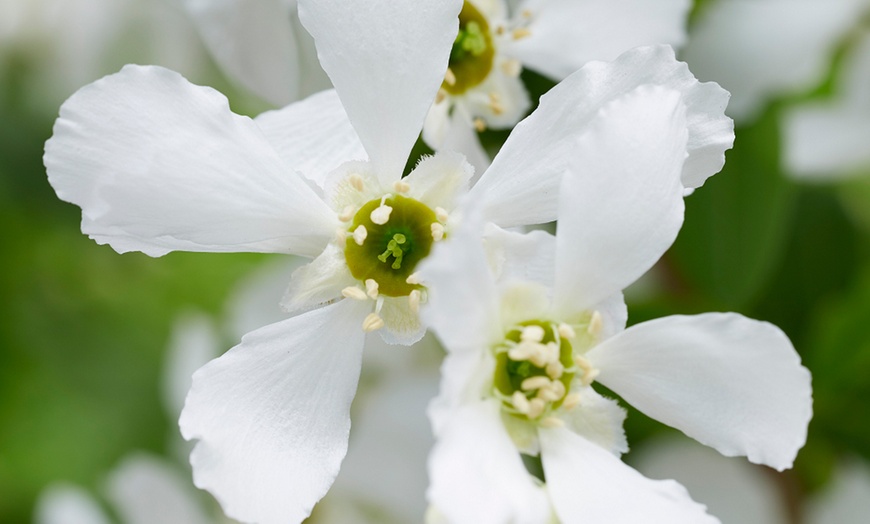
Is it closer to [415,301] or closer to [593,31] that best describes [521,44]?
[593,31]

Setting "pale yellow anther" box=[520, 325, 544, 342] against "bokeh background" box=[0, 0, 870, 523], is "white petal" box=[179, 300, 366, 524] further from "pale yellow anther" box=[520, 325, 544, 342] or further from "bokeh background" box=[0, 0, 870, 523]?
"bokeh background" box=[0, 0, 870, 523]

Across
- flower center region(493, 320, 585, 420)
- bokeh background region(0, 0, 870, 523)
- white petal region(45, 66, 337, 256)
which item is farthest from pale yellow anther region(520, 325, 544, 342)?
bokeh background region(0, 0, 870, 523)

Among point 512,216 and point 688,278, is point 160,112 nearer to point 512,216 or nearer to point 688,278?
point 512,216

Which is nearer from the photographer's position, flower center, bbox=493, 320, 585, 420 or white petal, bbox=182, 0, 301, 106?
flower center, bbox=493, 320, 585, 420

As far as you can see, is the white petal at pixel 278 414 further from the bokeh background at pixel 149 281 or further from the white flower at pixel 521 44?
the bokeh background at pixel 149 281

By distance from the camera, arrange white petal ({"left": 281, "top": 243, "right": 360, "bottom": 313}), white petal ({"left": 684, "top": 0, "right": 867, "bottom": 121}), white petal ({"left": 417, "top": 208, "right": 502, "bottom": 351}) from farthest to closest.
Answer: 1. white petal ({"left": 684, "top": 0, "right": 867, "bottom": 121})
2. white petal ({"left": 281, "top": 243, "right": 360, "bottom": 313})
3. white petal ({"left": 417, "top": 208, "right": 502, "bottom": 351})

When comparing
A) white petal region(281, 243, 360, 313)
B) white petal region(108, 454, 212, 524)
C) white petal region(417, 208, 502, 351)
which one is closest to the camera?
white petal region(417, 208, 502, 351)

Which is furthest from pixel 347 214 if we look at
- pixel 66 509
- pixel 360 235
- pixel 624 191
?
pixel 66 509

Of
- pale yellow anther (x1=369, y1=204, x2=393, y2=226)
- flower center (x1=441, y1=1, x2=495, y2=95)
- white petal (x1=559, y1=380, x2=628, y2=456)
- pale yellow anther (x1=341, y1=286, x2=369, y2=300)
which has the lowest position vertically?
white petal (x1=559, y1=380, x2=628, y2=456)
